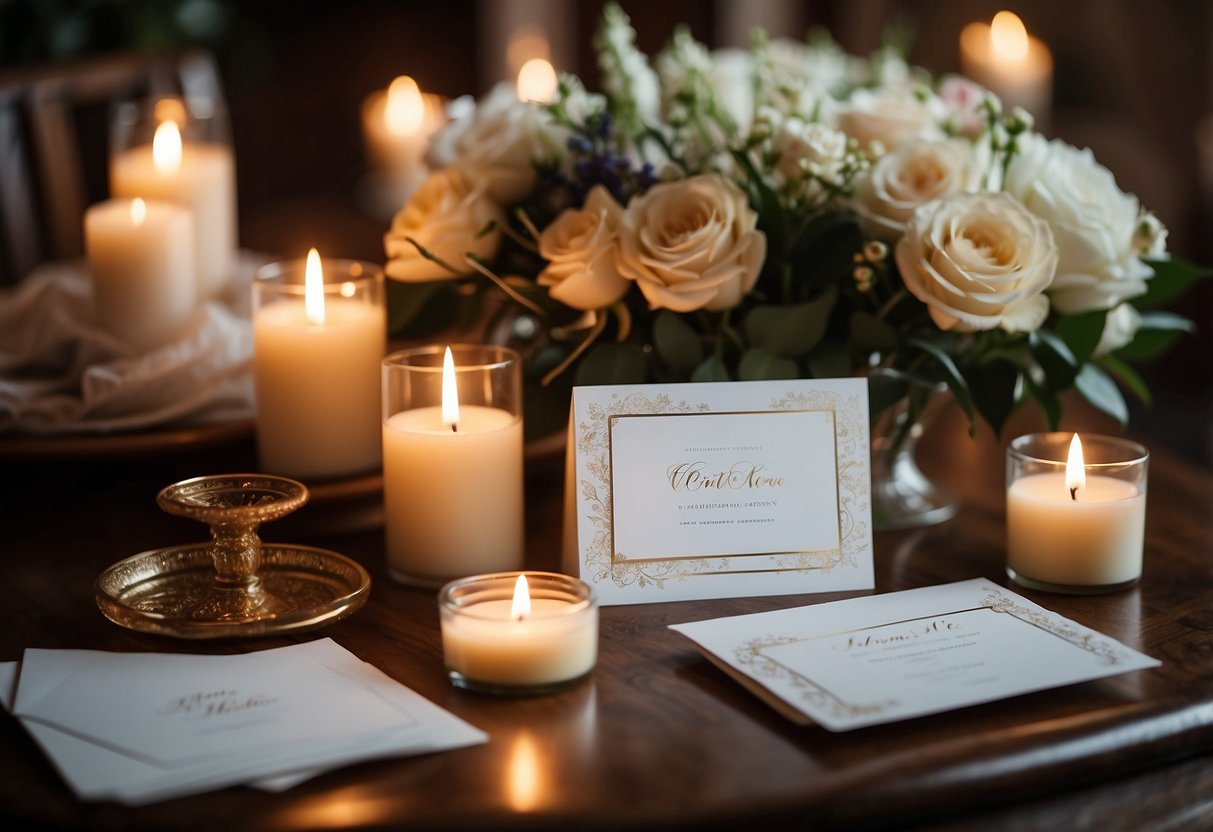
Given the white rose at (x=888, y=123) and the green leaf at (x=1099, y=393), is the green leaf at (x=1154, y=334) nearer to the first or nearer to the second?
the green leaf at (x=1099, y=393)

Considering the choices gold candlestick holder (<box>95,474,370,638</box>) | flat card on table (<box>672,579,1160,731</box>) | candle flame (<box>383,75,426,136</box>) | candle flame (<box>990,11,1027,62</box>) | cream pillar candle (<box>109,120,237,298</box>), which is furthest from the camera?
candle flame (<box>383,75,426,136</box>)

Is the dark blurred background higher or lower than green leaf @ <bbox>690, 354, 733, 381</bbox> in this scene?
higher

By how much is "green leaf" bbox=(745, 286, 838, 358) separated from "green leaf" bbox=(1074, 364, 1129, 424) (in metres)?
0.25

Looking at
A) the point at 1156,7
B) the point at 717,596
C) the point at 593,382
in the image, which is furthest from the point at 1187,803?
the point at 1156,7

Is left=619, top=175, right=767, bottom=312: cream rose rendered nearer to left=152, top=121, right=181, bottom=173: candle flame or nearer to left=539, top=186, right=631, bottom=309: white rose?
left=539, top=186, right=631, bottom=309: white rose

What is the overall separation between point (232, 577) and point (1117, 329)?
821 mm

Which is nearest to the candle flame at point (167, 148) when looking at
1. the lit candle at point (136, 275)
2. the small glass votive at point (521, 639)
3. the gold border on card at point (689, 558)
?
the lit candle at point (136, 275)

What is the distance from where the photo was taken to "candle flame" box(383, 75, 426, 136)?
2.76 m

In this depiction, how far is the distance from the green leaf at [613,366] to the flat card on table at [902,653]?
25cm

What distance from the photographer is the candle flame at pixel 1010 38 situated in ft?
6.92

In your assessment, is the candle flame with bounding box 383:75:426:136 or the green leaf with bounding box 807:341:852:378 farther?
the candle flame with bounding box 383:75:426:136

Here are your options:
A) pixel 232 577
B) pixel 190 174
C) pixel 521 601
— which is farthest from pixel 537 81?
pixel 521 601

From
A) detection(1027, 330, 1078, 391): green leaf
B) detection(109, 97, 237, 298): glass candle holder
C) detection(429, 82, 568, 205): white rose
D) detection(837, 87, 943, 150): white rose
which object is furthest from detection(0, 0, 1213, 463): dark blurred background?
detection(1027, 330, 1078, 391): green leaf

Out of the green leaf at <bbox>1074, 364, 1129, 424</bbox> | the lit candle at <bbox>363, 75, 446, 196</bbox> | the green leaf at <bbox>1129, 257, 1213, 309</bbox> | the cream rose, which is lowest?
the green leaf at <bbox>1074, 364, 1129, 424</bbox>
